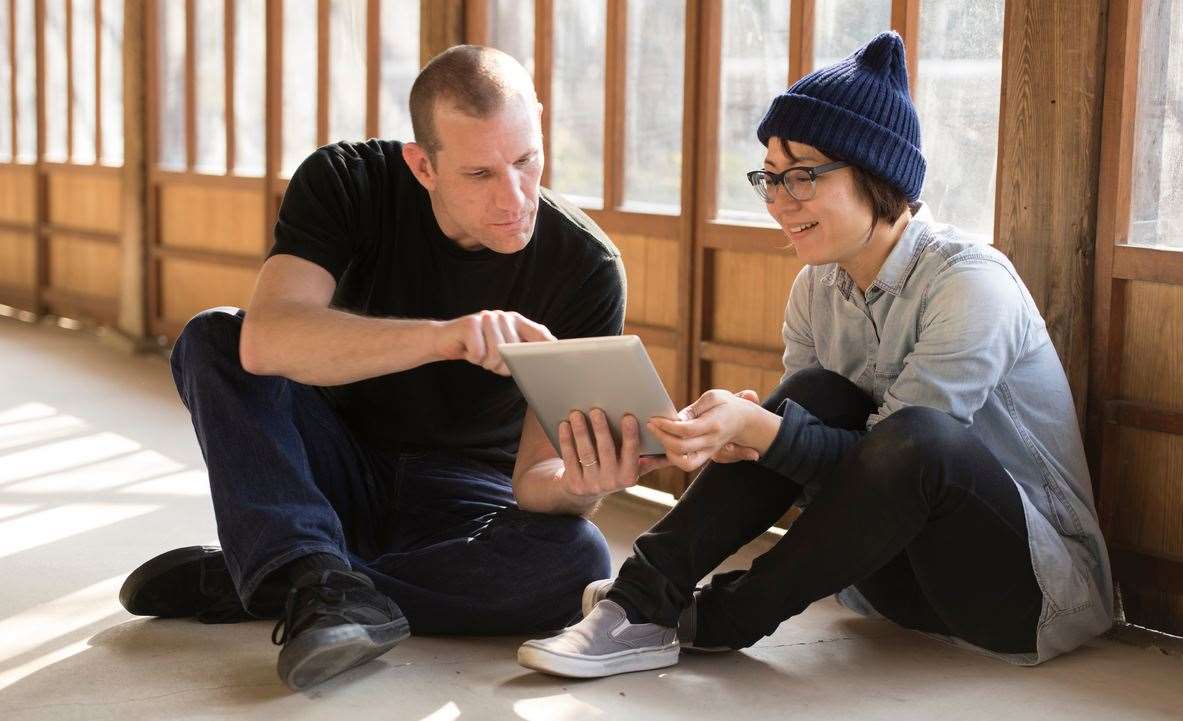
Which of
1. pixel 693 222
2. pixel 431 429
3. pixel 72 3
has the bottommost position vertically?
pixel 431 429

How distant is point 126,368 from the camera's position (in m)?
5.82

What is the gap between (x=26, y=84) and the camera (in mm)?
7836

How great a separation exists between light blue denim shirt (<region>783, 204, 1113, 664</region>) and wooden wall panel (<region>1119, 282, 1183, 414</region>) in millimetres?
321

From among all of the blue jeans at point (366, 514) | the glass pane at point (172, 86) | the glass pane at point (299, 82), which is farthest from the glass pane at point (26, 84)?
the blue jeans at point (366, 514)

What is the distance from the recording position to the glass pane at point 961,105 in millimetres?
2994

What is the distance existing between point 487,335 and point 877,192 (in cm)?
68

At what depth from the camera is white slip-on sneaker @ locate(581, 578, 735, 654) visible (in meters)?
2.32

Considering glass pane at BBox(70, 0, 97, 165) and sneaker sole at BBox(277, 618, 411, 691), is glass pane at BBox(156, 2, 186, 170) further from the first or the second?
sneaker sole at BBox(277, 618, 411, 691)

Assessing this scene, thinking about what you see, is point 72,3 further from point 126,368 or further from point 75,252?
point 126,368

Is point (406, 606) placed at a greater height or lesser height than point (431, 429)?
lesser

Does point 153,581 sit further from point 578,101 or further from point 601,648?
point 578,101

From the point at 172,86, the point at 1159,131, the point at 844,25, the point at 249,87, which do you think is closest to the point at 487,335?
the point at 1159,131

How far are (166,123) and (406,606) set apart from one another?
4525 mm

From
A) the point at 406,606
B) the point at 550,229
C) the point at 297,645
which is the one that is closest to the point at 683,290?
the point at 550,229
